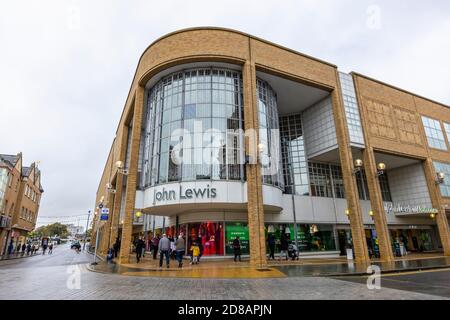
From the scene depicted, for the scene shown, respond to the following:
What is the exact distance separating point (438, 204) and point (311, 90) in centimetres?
1690

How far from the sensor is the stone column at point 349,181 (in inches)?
735

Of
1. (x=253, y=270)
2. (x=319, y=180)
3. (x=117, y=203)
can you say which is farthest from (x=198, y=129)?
(x=319, y=180)

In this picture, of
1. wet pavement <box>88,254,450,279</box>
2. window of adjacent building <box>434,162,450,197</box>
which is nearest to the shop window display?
wet pavement <box>88,254,450,279</box>

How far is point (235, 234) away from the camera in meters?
18.8

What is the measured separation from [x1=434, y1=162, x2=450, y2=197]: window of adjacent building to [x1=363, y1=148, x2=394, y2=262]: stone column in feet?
33.8

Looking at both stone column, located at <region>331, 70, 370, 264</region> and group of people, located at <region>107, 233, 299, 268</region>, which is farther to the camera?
stone column, located at <region>331, 70, 370, 264</region>

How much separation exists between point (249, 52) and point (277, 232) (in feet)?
46.8

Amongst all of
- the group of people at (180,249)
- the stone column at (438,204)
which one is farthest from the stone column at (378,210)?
the stone column at (438,204)

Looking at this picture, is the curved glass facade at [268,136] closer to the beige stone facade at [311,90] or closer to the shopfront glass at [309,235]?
the beige stone facade at [311,90]

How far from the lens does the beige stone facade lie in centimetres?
1742

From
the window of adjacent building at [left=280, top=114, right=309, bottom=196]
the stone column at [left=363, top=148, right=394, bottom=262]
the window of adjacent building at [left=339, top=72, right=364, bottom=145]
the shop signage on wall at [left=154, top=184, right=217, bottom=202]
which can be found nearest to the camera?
the shop signage on wall at [left=154, top=184, right=217, bottom=202]

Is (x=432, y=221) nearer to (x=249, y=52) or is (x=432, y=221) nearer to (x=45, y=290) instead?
(x=249, y=52)

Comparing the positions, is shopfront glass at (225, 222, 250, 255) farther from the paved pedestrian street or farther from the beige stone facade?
the paved pedestrian street

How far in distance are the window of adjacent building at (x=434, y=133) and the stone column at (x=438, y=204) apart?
246cm
